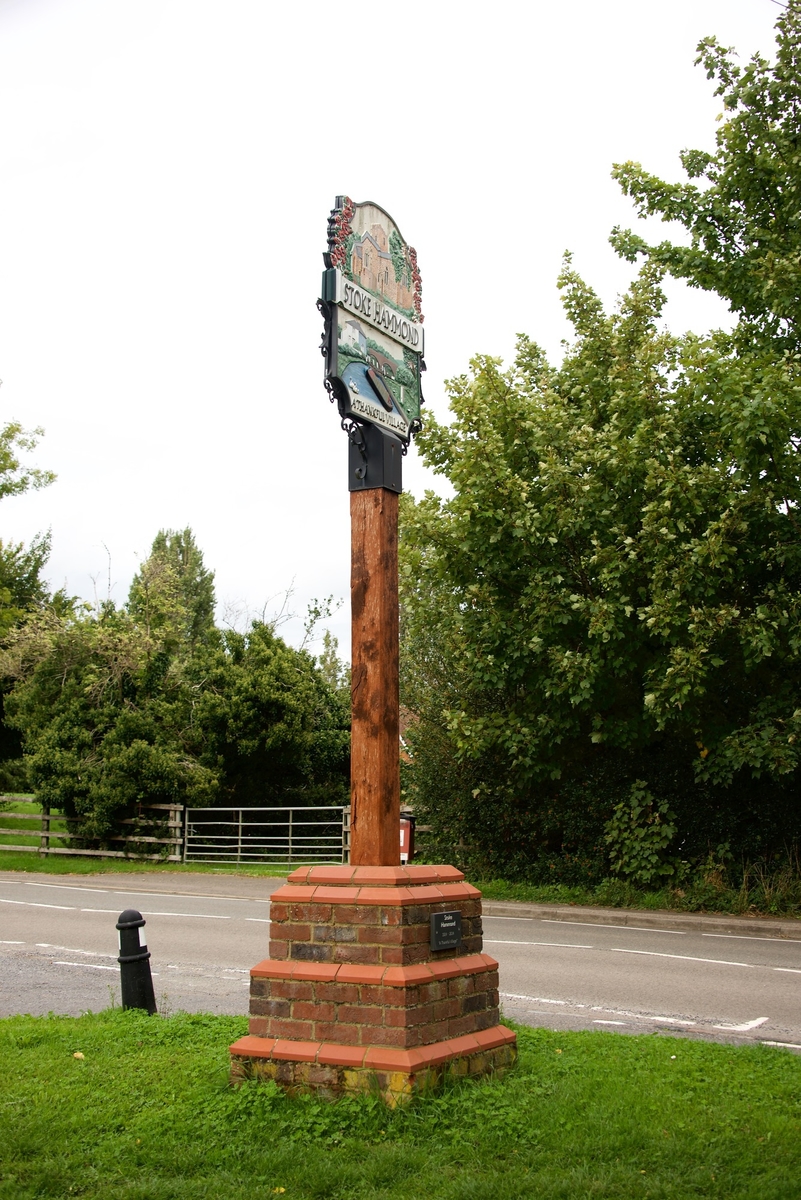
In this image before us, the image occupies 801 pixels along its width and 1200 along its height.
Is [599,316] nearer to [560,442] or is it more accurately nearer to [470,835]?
[560,442]

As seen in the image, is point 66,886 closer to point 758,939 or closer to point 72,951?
point 72,951

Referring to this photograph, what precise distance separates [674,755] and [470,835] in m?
3.99

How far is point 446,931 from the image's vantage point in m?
5.05

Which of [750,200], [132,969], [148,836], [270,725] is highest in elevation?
[750,200]

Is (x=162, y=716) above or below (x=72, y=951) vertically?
above

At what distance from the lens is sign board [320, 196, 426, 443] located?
5488mm

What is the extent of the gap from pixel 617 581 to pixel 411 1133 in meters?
10.3

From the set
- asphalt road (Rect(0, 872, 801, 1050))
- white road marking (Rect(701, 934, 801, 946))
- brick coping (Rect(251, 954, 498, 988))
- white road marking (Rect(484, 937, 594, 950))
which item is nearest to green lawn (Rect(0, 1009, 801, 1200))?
brick coping (Rect(251, 954, 498, 988))

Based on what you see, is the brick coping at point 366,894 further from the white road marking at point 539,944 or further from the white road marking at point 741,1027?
A: the white road marking at point 539,944

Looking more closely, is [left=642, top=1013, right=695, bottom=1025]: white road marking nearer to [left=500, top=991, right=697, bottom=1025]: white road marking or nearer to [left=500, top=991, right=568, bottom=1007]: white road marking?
[left=500, top=991, right=697, bottom=1025]: white road marking

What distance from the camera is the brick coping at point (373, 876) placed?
4.95m

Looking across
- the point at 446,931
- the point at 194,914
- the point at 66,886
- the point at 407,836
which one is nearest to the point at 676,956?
the point at 194,914

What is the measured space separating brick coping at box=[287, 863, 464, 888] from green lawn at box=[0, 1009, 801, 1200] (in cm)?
94

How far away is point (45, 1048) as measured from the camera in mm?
5711
